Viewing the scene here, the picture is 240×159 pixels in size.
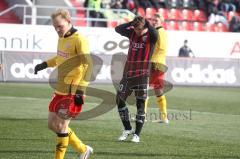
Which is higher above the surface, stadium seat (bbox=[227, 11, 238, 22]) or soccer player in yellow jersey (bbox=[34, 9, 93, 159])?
soccer player in yellow jersey (bbox=[34, 9, 93, 159])

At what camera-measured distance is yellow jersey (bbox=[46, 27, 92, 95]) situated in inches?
358

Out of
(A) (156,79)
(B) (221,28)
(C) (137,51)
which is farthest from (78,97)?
(B) (221,28)

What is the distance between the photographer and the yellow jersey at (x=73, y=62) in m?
9.09

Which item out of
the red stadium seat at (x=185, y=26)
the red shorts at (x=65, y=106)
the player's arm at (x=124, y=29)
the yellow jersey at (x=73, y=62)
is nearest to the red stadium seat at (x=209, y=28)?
the red stadium seat at (x=185, y=26)

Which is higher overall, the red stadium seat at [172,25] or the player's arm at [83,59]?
the player's arm at [83,59]

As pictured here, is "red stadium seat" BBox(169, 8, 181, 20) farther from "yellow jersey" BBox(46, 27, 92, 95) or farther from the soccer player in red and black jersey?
"yellow jersey" BBox(46, 27, 92, 95)

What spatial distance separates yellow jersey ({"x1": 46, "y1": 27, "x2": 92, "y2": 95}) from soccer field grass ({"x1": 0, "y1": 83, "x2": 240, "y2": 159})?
1.23m

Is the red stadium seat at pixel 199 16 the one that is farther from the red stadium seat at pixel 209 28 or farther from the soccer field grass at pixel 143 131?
the soccer field grass at pixel 143 131

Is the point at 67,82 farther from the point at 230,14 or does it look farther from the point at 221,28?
the point at 230,14

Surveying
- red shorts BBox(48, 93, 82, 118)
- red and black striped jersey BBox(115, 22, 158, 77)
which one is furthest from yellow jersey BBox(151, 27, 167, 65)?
red shorts BBox(48, 93, 82, 118)

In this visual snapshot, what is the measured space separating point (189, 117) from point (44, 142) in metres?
5.54

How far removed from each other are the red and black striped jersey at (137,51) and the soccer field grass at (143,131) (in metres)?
1.21

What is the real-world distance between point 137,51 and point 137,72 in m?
0.38

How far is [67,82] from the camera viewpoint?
30.2 ft
